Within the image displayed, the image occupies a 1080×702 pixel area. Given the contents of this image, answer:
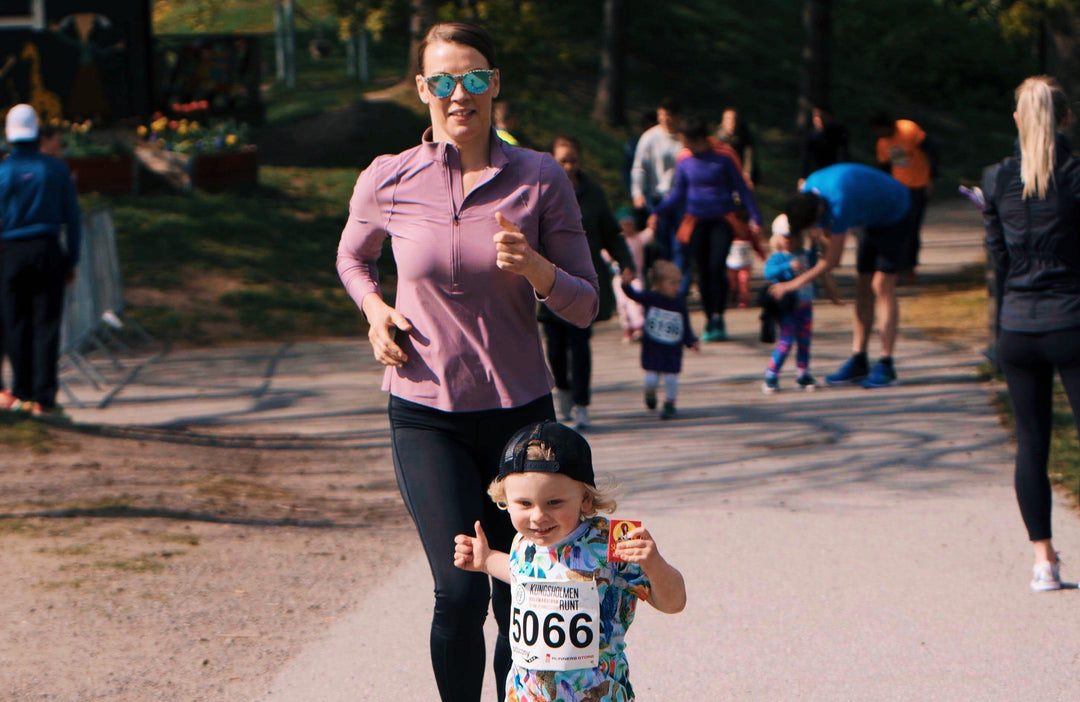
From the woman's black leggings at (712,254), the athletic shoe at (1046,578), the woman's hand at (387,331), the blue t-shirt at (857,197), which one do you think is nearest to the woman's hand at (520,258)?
the woman's hand at (387,331)

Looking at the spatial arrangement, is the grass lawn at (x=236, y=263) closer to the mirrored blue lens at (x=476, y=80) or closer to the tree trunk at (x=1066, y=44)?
the tree trunk at (x=1066, y=44)

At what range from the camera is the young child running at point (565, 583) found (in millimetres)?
3566

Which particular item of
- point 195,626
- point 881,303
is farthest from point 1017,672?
point 881,303

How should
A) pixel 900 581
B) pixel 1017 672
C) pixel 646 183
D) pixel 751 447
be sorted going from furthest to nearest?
pixel 646 183
pixel 751 447
pixel 900 581
pixel 1017 672

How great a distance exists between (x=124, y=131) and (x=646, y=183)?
9.89 m

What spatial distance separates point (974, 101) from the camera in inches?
1590

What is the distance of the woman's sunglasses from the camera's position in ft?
13.1

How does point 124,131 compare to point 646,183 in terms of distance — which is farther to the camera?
point 124,131

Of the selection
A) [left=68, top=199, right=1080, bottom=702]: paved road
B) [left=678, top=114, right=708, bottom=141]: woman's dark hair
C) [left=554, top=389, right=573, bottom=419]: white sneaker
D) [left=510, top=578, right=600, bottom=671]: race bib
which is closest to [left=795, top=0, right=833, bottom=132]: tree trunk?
[left=678, top=114, right=708, bottom=141]: woman's dark hair

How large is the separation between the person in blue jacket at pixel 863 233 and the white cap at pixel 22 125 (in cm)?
504

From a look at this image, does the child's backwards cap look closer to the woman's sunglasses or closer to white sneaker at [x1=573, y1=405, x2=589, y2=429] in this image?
the woman's sunglasses

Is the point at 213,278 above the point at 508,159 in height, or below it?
below

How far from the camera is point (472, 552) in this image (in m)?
3.75

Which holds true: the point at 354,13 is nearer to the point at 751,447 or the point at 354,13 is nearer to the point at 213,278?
the point at 213,278
